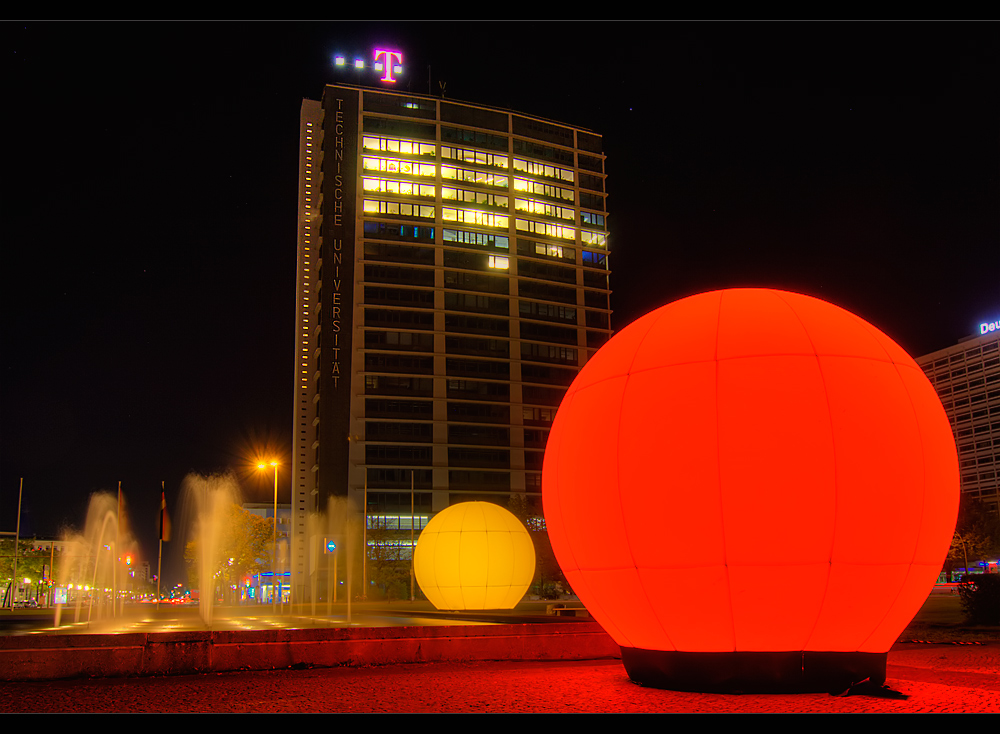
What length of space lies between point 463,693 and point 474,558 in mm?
18292

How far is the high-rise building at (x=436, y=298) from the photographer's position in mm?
98938

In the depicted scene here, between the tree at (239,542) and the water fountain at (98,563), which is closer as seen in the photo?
the water fountain at (98,563)

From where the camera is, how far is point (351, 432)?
9725cm

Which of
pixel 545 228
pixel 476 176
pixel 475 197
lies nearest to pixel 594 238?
pixel 545 228

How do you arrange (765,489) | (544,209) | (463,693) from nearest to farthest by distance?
1. (765,489)
2. (463,693)
3. (544,209)

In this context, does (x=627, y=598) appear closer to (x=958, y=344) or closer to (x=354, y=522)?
(x=354, y=522)

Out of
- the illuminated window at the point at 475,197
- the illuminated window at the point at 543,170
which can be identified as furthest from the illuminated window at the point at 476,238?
the illuminated window at the point at 543,170

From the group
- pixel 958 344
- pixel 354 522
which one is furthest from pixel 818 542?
pixel 958 344

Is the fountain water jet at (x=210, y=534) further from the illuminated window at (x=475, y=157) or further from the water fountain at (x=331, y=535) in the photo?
the illuminated window at (x=475, y=157)

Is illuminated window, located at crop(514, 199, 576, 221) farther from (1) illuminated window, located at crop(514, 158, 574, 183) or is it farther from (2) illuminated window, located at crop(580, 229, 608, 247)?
(1) illuminated window, located at crop(514, 158, 574, 183)

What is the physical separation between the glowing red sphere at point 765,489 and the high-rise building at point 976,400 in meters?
133

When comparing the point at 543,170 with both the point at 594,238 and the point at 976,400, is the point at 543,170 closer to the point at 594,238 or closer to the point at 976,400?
the point at 594,238

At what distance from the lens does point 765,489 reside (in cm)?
800

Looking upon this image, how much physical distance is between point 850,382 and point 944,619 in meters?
19.2
